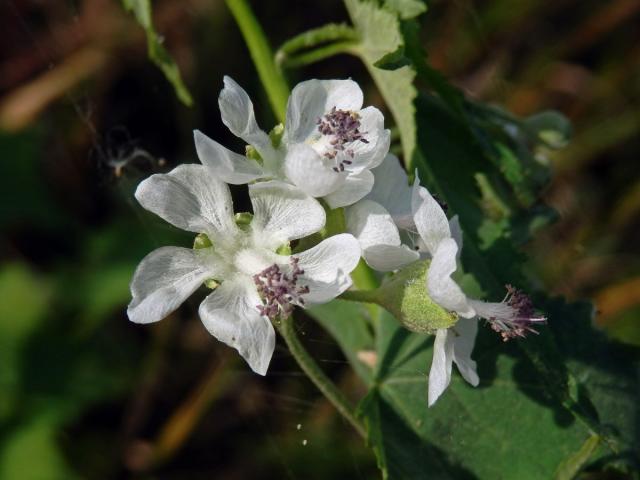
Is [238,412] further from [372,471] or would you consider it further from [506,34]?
[506,34]

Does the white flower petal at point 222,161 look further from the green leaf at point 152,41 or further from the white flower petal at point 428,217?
the green leaf at point 152,41

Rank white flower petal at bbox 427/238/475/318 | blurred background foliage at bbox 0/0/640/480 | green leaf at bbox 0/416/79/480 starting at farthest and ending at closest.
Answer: blurred background foliage at bbox 0/0/640/480, green leaf at bbox 0/416/79/480, white flower petal at bbox 427/238/475/318

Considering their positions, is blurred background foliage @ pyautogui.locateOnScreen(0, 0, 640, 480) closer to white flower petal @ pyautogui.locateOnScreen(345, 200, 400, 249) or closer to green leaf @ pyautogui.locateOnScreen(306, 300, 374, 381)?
green leaf @ pyautogui.locateOnScreen(306, 300, 374, 381)

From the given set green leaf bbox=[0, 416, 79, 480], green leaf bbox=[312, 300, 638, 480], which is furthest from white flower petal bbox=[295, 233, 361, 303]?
green leaf bbox=[0, 416, 79, 480]

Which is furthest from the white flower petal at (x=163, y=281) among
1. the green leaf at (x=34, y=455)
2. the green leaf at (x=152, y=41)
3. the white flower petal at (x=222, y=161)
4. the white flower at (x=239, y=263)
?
the green leaf at (x=34, y=455)

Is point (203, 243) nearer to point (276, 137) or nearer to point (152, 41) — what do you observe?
point (276, 137)
